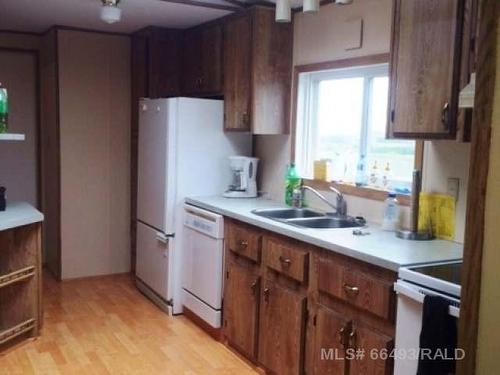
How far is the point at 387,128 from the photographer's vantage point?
2654 mm

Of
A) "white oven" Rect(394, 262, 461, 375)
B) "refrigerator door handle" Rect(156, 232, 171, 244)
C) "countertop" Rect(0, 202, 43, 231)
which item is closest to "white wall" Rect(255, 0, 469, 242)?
"white oven" Rect(394, 262, 461, 375)

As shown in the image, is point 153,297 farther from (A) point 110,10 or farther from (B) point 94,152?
(A) point 110,10

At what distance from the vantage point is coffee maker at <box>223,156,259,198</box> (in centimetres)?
396

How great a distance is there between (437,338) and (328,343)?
75 centimetres

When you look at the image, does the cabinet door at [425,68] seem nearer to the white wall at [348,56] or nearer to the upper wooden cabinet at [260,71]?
the white wall at [348,56]

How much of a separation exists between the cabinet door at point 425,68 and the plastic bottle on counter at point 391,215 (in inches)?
16.7

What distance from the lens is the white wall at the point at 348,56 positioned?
2691mm

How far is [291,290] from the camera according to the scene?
2.80 m

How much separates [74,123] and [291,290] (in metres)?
2.81

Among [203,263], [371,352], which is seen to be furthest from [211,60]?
[371,352]

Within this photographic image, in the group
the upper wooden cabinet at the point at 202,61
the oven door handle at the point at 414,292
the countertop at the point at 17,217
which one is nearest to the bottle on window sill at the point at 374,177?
the oven door handle at the point at 414,292

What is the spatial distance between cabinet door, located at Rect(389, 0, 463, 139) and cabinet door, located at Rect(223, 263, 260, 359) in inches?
47.4

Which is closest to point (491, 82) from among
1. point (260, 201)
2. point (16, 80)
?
point (260, 201)

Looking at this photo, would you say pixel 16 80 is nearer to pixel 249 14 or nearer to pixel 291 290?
pixel 249 14
